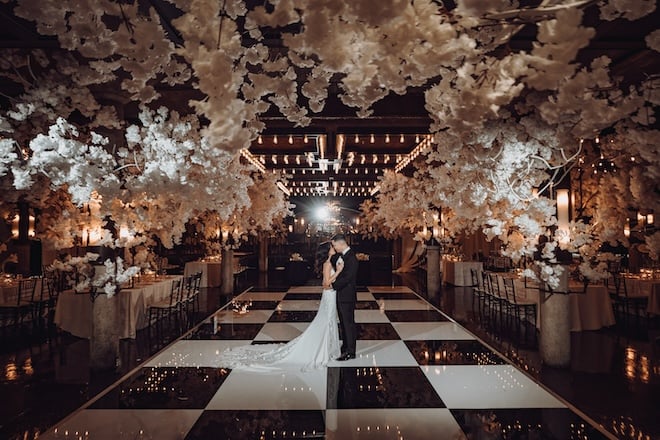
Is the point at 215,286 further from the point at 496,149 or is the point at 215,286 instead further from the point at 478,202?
the point at 496,149

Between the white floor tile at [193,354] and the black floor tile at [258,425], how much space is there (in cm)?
152

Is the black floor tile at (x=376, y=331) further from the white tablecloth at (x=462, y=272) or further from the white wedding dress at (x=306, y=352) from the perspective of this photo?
the white tablecloth at (x=462, y=272)

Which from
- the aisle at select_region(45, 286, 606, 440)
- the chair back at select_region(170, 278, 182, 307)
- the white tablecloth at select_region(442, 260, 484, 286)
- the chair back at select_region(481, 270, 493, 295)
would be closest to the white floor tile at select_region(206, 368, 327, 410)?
the aisle at select_region(45, 286, 606, 440)

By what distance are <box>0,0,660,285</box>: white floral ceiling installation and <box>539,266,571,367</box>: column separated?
28 cm

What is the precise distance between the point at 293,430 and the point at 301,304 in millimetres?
6309

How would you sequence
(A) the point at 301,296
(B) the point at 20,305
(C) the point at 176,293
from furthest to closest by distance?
(A) the point at 301,296 < (C) the point at 176,293 < (B) the point at 20,305

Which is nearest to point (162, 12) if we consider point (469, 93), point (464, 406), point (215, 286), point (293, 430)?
point (469, 93)

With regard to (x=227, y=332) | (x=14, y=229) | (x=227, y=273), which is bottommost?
(x=227, y=332)

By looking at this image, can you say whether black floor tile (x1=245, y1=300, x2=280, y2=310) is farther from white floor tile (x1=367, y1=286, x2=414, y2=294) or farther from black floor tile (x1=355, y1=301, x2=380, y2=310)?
white floor tile (x1=367, y1=286, x2=414, y2=294)

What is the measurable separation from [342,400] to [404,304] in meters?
5.95

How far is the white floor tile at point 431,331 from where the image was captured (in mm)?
6551

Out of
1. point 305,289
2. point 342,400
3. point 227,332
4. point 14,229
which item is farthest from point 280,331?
point 14,229

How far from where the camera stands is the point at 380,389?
14.2 ft

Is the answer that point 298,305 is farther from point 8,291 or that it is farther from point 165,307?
point 8,291
